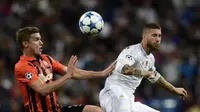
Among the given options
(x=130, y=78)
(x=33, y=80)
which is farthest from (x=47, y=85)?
(x=130, y=78)

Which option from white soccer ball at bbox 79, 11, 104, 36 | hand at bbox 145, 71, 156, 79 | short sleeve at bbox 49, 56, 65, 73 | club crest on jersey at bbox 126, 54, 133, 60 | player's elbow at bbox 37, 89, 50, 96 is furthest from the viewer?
white soccer ball at bbox 79, 11, 104, 36

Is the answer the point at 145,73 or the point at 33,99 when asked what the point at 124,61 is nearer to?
the point at 145,73

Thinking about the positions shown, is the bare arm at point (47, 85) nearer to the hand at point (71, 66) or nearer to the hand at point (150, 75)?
the hand at point (71, 66)

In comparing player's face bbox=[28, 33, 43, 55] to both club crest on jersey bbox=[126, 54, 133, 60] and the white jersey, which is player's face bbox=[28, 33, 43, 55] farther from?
club crest on jersey bbox=[126, 54, 133, 60]

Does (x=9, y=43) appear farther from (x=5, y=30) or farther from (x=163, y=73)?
(x=163, y=73)

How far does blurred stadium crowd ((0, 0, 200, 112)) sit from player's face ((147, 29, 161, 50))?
491 centimetres

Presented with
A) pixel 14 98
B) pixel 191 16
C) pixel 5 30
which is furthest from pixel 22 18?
pixel 191 16

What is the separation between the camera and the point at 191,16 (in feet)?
63.3

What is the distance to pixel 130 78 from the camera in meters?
11.0

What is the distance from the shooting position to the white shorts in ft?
35.1

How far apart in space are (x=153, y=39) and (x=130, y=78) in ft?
2.39

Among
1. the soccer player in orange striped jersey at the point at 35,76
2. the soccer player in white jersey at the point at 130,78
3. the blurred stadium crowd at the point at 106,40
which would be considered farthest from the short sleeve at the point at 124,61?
the blurred stadium crowd at the point at 106,40

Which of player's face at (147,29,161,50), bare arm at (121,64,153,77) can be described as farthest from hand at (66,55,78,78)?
player's face at (147,29,161,50)

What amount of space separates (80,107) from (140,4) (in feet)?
31.0
